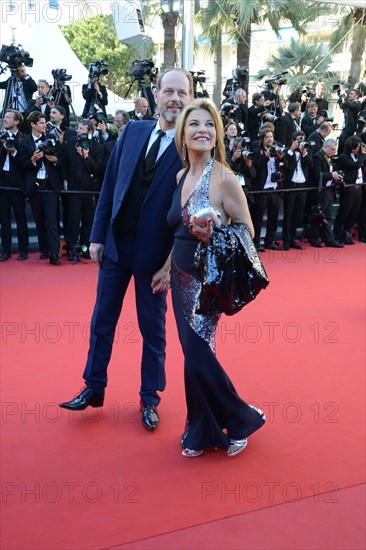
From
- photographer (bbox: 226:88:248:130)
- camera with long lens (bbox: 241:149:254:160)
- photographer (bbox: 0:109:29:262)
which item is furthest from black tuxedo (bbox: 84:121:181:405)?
photographer (bbox: 226:88:248:130)

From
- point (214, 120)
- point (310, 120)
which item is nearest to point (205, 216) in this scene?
point (214, 120)

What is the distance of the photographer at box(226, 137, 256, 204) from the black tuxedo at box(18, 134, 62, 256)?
6.62 ft

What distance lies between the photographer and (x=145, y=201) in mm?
3018

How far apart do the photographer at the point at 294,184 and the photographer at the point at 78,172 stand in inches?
95.7

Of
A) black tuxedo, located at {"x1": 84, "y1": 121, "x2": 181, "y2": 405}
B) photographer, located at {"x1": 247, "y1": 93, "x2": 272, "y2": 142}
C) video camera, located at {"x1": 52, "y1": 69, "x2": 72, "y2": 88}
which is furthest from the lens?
photographer, located at {"x1": 247, "y1": 93, "x2": 272, "y2": 142}

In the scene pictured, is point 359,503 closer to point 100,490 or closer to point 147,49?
point 100,490

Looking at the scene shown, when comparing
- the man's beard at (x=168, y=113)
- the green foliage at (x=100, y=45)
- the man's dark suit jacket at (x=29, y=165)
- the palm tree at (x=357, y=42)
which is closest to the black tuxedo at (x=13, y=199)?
the man's dark suit jacket at (x=29, y=165)

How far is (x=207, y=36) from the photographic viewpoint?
18344mm

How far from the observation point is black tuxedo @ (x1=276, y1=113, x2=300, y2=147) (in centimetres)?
905

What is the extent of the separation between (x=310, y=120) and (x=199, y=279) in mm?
7502

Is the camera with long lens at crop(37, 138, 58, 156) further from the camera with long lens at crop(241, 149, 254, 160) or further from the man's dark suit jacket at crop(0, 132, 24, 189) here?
the camera with long lens at crop(241, 149, 254, 160)

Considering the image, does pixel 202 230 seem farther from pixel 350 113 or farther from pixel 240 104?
pixel 350 113

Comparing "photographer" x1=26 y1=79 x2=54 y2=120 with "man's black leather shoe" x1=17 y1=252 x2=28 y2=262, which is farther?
"photographer" x1=26 y1=79 x2=54 y2=120

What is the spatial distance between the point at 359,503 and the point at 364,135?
23.9ft
